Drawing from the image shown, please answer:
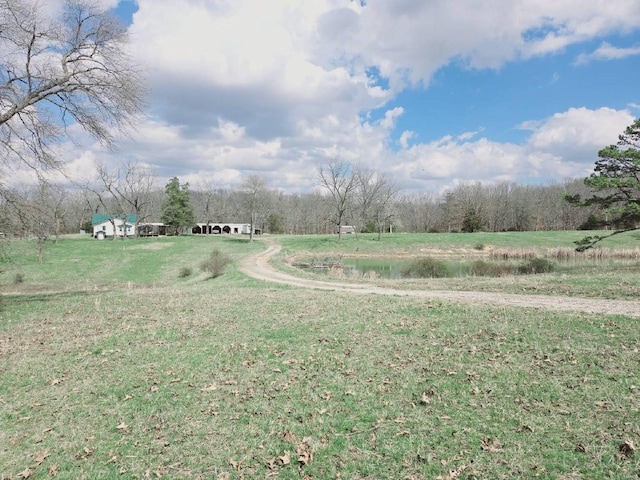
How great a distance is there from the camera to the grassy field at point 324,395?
436cm

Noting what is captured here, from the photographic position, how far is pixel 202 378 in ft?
21.8

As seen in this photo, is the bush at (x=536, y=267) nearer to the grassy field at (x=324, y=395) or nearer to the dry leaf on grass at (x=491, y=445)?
the grassy field at (x=324, y=395)

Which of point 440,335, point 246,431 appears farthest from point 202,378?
point 440,335

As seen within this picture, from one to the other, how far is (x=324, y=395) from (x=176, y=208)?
2570 inches

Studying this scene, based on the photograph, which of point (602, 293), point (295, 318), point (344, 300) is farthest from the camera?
point (344, 300)

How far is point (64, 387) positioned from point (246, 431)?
360 cm

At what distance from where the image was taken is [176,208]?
66125 mm

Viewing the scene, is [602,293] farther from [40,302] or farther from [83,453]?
[40,302]

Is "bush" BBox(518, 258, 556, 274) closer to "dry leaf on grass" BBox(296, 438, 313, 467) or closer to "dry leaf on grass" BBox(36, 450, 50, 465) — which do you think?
"dry leaf on grass" BBox(296, 438, 313, 467)

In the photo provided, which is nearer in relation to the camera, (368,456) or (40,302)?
(368,456)

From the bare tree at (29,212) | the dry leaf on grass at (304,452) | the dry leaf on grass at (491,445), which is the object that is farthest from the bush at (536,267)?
the bare tree at (29,212)

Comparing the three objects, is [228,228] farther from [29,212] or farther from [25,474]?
[25,474]

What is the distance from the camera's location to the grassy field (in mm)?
4363

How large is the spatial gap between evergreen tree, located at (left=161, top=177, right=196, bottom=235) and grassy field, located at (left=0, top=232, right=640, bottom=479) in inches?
2272
